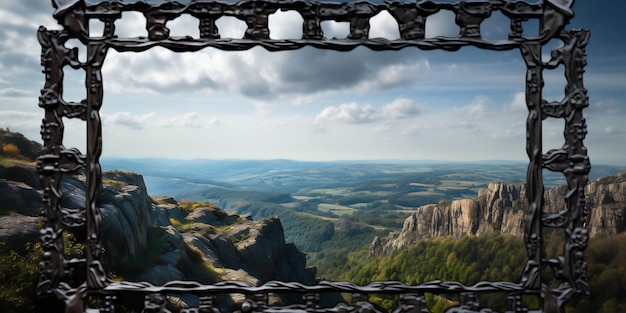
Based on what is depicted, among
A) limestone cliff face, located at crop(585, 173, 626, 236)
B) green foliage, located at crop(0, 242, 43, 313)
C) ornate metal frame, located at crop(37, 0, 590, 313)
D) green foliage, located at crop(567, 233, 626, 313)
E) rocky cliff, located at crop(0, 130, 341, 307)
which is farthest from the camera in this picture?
limestone cliff face, located at crop(585, 173, 626, 236)

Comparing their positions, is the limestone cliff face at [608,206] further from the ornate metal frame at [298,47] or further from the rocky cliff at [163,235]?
the rocky cliff at [163,235]

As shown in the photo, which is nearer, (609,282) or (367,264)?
(609,282)

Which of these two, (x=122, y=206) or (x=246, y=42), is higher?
(x=246, y=42)

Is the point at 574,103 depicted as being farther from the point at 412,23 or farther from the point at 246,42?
the point at 246,42

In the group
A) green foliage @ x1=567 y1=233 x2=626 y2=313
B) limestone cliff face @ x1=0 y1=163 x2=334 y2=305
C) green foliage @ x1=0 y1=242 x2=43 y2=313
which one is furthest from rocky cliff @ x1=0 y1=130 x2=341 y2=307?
green foliage @ x1=567 y1=233 x2=626 y2=313

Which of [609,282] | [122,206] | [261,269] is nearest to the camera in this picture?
[122,206]

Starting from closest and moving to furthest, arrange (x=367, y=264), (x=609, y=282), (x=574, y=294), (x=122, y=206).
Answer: (x=574, y=294) < (x=122, y=206) < (x=609, y=282) < (x=367, y=264)

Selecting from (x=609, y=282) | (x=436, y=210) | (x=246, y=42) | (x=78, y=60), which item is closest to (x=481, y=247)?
(x=436, y=210)

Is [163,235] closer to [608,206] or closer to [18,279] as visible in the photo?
[18,279]

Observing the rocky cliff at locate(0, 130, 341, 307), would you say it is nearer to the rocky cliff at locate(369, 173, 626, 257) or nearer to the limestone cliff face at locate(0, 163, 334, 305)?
the limestone cliff face at locate(0, 163, 334, 305)
